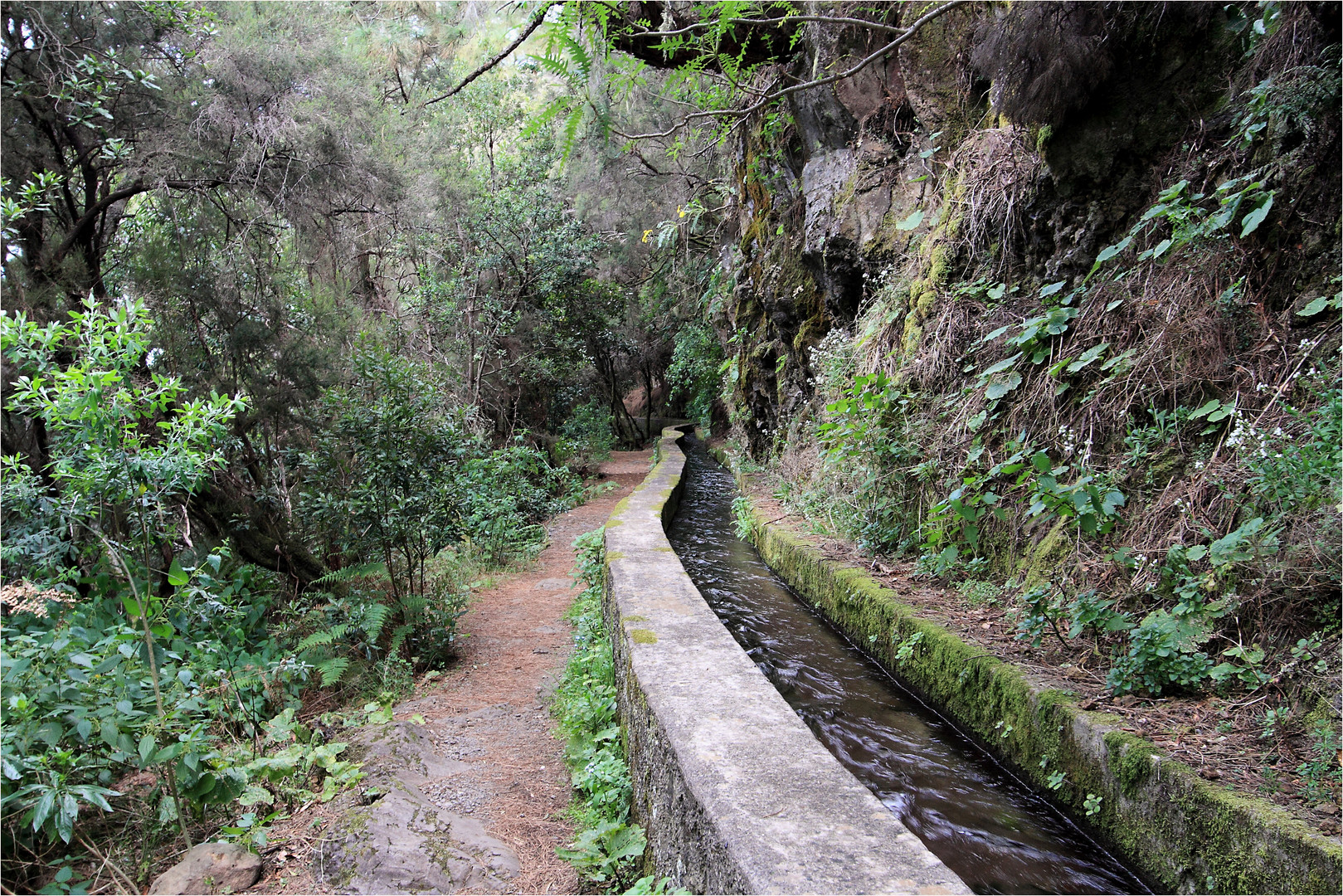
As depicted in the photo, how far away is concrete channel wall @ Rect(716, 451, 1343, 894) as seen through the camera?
6.74 ft

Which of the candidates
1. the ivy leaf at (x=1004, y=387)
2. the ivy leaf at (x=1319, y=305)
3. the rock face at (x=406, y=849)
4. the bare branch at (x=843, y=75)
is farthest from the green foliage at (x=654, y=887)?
the ivy leaf at (x=1319, y=305)

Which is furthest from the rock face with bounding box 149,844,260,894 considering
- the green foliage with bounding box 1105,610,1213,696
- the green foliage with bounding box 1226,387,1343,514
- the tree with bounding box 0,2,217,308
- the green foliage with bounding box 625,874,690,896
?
the tree with bounding box 0,2,217,308

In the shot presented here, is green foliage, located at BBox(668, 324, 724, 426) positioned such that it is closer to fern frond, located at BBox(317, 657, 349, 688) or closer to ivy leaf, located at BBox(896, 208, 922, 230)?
ivy leaf, located at BBox(896, 208, 922, 230)

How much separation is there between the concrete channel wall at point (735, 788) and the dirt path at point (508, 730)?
1.52ft

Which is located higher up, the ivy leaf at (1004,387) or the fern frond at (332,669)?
the ivy leaf at (1004,387)

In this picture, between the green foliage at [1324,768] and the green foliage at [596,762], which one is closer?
the green foliage at [1324,768]

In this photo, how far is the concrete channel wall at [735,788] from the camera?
6.34 ft

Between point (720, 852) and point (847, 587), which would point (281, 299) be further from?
point (720, 852)

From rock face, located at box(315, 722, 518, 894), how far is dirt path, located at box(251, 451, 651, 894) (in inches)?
3.1

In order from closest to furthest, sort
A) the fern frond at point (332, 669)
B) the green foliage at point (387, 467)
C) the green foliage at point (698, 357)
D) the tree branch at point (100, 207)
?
1. the fern frond at point (332, 669)
2. the green foliage at point (387, 467)
3. the tree branch at point (100, 207)
4. the green foliage at point (698, 357)

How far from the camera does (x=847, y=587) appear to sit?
200 inches

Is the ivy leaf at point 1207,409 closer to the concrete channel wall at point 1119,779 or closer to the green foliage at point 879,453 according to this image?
the concrete channel wall at point 1119,779

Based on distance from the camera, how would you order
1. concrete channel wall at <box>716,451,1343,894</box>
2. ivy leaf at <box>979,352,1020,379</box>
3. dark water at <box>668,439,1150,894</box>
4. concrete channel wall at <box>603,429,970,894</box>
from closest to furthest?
concrete channel wall at <box>603,429,970,894</box> → concrete channel wall at <box>716,451,1343,894</box> → dark water at <box>668,439,1150,894</box> → ivy leaf at <box>979,352,1020,379</box>

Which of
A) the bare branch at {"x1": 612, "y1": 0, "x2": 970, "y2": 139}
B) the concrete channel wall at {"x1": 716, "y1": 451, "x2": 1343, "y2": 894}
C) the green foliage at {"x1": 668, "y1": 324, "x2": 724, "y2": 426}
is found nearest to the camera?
the concrete channel wall at {"x1": 716, "y1": 451, "x2": 1343, "y2": 894}
